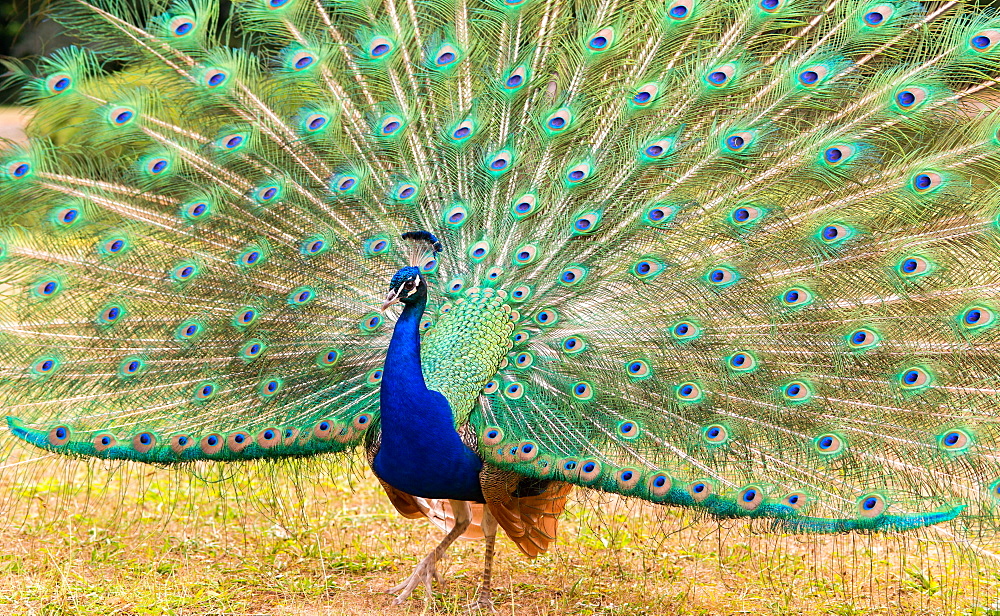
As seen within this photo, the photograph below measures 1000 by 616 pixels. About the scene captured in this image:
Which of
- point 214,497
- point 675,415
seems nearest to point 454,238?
point 675,415

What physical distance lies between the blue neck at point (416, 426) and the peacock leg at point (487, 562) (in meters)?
0.42

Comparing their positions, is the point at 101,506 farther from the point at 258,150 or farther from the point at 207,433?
the point at 258,150

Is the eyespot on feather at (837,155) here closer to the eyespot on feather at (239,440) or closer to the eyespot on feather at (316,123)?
the eyespot on feather at (316,123)

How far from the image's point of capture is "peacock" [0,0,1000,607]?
320 cm

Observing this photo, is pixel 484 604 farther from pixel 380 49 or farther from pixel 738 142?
pixel 380 49

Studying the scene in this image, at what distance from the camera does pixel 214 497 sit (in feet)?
16.9

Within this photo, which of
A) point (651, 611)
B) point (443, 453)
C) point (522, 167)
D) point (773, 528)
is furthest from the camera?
point (651, 611)

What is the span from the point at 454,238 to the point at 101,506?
254cm

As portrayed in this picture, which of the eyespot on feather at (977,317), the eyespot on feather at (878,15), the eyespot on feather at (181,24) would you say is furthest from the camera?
the eyespot on feather at (181,24)

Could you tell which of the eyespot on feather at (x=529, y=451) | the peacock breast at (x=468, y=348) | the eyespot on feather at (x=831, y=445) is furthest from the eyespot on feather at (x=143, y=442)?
the eyespot on feather at (x=831, y=445)

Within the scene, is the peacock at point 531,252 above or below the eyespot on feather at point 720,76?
below

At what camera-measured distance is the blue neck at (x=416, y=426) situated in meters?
3.28

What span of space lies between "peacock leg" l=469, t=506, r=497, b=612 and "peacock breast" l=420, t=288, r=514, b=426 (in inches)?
22.3

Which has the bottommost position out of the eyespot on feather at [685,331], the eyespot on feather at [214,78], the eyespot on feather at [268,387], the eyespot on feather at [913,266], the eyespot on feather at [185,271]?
the eyespot on feather at [268,387]
